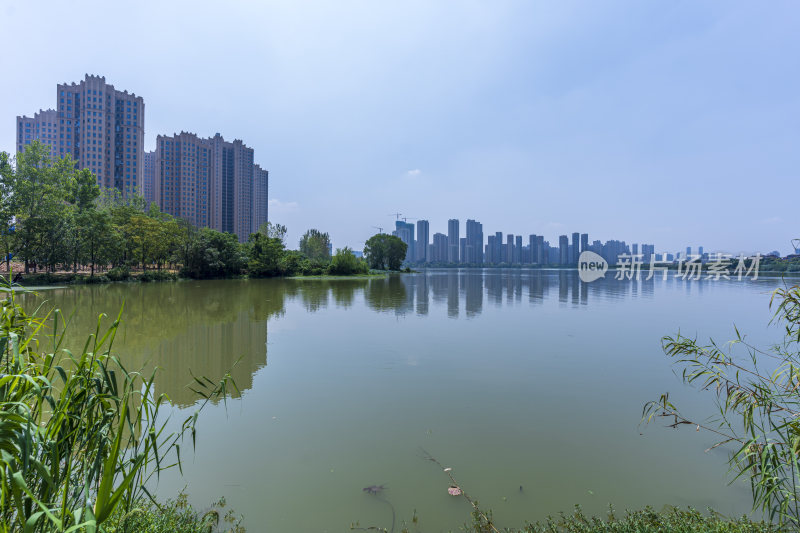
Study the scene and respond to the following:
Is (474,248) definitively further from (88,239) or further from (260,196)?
(88,239)

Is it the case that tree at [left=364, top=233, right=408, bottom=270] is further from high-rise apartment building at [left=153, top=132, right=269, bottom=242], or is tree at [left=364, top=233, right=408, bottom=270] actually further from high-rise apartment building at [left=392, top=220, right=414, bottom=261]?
high-rise apartment building at [left=392, top=220, right=414, bottom=261]

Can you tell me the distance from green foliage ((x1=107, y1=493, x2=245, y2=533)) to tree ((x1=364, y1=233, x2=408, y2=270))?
58.4 m

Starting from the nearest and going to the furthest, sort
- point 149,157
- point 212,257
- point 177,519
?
point 177,519 < point 212,257 < point 149,157

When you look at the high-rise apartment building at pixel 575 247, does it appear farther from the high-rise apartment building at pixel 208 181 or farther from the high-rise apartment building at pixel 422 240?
the high-rise apartment building at pixel 208 181

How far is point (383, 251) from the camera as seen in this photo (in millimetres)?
61188

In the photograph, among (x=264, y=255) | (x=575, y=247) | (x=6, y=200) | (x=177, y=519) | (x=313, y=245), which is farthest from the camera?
(x=575, y=247)

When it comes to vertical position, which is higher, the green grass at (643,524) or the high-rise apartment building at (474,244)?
the high-rise apartment building at (474,244)

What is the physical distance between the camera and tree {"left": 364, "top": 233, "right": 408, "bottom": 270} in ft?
200

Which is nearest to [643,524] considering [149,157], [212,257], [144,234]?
[212,257]

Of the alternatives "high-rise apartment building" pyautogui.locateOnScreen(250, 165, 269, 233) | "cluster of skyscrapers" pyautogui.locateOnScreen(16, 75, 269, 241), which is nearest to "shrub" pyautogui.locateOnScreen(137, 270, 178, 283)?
"cluster of skyscrapers" pyautogui.locateOnScreen(16, 75, 269, 241)

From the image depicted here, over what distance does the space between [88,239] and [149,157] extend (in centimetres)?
7247

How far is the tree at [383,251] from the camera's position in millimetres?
61031

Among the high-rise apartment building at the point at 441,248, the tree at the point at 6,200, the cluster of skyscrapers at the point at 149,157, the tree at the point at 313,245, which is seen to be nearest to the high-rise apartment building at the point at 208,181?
the cluster of skyscrapers at the point at 149,157

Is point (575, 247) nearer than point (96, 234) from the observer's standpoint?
No
